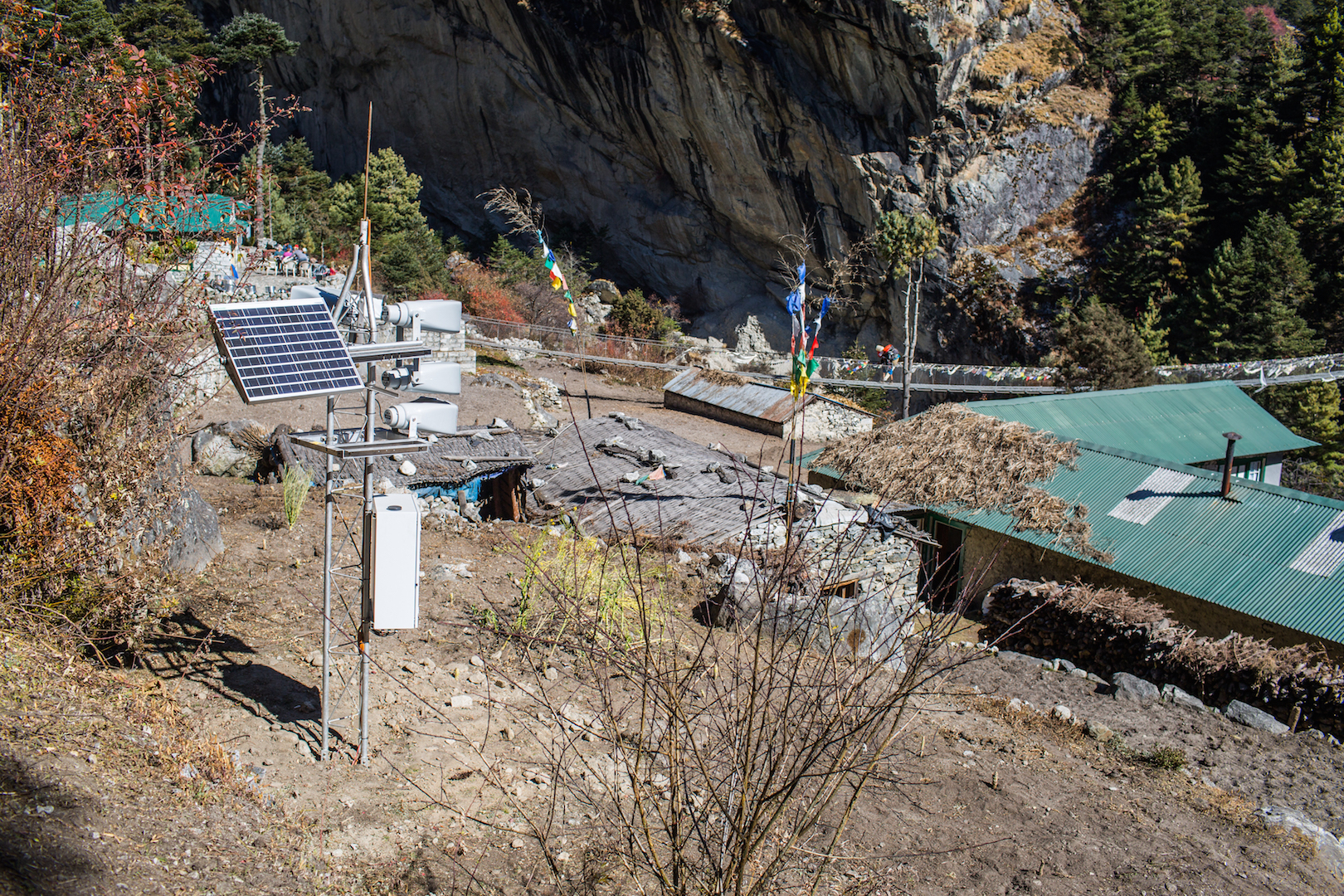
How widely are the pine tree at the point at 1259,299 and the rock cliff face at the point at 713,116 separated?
6871 millimetres

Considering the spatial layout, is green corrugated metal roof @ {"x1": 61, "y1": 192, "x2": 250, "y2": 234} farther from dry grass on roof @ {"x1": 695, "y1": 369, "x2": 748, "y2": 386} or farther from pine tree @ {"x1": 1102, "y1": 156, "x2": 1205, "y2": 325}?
pine tree @ {"x1": 1102, "y1": 156, "x2": 1205, "y2": 325}

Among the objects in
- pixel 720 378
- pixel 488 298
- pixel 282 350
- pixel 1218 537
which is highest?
pixel 488 298

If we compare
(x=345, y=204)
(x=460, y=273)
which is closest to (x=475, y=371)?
(x=460, y=273)

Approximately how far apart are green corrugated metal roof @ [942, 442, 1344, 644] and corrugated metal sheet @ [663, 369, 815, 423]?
7.54m

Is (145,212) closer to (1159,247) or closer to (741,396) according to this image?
(741,396)

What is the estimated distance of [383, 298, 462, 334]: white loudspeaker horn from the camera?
5.31 metres

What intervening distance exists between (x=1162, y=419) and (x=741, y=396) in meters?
8.95

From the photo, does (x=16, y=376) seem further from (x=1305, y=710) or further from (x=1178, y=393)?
(x=1178, y=393)

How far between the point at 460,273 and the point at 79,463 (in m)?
28.8

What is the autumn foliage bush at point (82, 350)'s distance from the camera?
18.1 ft

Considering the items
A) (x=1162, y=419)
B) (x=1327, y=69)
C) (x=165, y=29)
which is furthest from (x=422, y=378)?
(x=1327, y=69)

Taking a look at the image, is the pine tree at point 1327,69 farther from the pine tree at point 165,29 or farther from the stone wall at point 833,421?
the pine tree at point 165,29

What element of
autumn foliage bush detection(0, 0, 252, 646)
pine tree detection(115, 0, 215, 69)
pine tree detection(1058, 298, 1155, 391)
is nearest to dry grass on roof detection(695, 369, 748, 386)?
pine tree detection(1058, 298, 1155, 391)

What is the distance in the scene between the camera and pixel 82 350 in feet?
19.7
